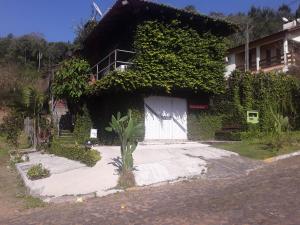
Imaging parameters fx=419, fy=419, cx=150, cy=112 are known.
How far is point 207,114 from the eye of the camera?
22000 mm

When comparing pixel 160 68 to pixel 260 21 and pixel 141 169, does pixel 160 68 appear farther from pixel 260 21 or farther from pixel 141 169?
pixel 260 21

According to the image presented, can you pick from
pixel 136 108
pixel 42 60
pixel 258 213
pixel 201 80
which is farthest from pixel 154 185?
pixel 42 60

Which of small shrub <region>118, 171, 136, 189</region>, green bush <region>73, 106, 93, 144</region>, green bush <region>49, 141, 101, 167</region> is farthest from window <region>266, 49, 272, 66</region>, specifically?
small shrub <region>118, 171, 136, 189</region>

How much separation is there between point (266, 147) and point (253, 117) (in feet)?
16.0

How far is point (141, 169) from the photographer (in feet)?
40.7

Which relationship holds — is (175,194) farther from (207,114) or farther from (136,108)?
(207,114)

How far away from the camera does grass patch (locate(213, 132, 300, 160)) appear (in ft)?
49.7

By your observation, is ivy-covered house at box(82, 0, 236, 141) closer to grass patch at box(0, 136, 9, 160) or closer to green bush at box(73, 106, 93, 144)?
green bush at box(73, 106, 93, 144)

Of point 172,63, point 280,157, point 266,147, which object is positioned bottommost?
point 280,157

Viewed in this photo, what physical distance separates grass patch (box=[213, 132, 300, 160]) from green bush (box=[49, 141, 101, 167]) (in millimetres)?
5460

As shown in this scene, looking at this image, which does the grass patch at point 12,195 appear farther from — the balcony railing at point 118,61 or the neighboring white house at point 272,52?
the neighboring white house at point 272,52

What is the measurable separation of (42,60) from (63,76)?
4612 cm

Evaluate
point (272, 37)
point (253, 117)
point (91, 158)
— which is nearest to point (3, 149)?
point (91, 158)

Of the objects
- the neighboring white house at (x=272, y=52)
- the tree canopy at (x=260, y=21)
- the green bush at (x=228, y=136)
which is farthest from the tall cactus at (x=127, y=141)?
the tree canopy at (x=260, y=21)
